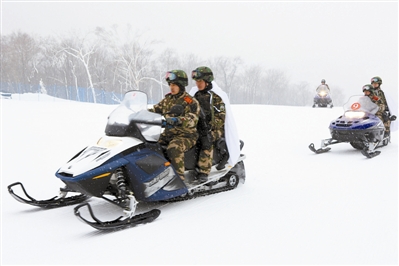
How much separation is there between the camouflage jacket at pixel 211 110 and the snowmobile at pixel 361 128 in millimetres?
3530

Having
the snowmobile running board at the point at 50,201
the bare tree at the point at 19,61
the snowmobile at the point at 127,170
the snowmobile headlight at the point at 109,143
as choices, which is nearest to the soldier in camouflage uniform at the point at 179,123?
the snowmobile at the point at 127,170

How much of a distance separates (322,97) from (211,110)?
15.9 meters

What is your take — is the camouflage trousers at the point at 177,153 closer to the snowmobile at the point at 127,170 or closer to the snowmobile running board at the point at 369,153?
the snowmobile at the point at 127,170

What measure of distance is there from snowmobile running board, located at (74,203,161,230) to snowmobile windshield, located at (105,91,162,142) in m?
0.80

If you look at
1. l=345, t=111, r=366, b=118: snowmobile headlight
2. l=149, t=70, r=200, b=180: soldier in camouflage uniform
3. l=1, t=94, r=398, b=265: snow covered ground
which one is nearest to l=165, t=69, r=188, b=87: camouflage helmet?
l=149, t=70, r=200, b=180: soldier in camouflage uniform

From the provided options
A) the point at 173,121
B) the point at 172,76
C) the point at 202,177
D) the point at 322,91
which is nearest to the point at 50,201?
the point at 173,121

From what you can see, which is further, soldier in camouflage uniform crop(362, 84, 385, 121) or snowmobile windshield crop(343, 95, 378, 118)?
soldier in camouflage uniform crop(362, 84, 385, 121)

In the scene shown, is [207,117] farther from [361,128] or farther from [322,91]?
[322,91]

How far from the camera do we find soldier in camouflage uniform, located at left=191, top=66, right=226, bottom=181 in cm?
481

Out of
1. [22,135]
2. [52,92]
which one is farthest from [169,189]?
[52,92]

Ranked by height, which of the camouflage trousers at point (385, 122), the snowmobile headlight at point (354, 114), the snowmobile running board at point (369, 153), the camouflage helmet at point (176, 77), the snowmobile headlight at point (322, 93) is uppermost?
the camouflage helmet at point (176, 77)

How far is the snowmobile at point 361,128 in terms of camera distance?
7.65m

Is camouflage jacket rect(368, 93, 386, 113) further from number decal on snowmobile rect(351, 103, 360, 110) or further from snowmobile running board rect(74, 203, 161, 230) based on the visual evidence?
snowmobile running board rect(74, 203, 161, 230)

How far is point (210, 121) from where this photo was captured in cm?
504
